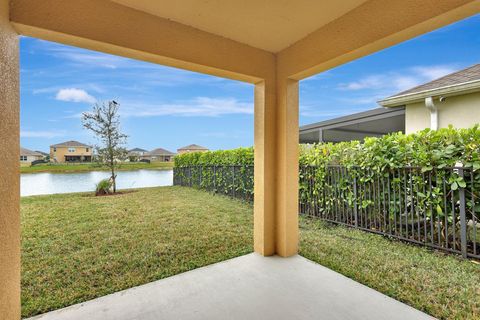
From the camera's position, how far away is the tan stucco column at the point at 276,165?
2.85 metres

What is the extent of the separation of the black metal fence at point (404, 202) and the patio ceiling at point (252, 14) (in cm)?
270

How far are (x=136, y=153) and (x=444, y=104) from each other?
11.9 metres

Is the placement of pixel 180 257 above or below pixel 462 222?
below

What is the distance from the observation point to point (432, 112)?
5020 millimetres

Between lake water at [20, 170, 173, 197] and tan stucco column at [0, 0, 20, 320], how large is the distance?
6034 mm

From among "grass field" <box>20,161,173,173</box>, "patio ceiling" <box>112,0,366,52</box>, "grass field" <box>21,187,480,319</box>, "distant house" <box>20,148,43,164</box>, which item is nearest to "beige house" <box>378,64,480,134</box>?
"grass field" <box>21,187,480,319</box>

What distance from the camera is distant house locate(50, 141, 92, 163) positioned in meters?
7.86

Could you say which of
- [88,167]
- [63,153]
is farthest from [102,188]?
[63,153]

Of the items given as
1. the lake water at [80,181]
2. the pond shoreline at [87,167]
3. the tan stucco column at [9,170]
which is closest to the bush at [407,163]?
the tan stucco column at [9,170]

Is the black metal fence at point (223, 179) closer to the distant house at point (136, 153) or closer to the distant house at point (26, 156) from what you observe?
the distant house at point (136, 153)

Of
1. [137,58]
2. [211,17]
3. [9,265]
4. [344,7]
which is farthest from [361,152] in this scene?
[9,265]

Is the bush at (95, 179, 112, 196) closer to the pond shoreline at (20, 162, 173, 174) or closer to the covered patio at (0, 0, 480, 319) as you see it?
the pond shoreline at (20, 162, 173, 174)

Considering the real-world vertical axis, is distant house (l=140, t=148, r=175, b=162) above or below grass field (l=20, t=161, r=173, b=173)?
above

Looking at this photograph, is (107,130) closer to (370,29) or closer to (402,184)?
(370,29)
